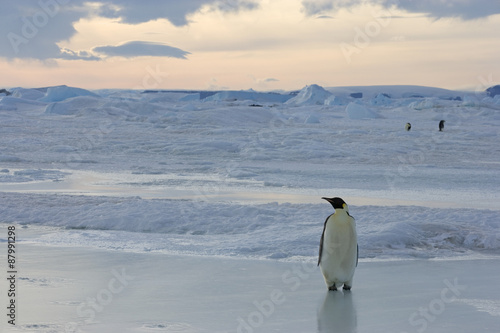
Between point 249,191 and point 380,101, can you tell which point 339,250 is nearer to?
point 249,191

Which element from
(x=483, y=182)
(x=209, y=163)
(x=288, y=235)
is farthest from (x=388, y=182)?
(x=288, y=235)

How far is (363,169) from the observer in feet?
43.7

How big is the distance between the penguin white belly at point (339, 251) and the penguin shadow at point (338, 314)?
0.35 ft

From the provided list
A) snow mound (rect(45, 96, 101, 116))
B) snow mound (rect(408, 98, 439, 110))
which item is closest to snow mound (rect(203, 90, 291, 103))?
snow mound (rect(408, 98, 439, 110))

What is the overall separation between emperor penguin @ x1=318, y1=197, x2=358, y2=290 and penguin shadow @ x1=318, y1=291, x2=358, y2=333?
96 millimetres

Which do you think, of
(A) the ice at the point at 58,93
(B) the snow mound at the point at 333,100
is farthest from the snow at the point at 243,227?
(B) the snow mound at the point at 333,100

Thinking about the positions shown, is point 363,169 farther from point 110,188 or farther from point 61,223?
point 61,223

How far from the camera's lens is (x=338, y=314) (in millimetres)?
3629

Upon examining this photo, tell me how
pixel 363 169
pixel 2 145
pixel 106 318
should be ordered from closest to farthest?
A: pixel 106 318 < pixel 363 169 < pixel 2 145

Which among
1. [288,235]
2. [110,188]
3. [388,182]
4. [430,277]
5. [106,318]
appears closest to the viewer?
[106,318]

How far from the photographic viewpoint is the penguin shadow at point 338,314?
3350 millimetres

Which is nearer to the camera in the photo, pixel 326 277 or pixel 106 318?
pixel 106 318

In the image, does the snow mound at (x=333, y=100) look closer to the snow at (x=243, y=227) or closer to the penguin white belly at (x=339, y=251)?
the snow at (x=243, y=227)

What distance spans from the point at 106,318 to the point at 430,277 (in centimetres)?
240
